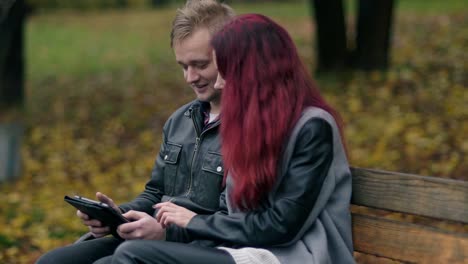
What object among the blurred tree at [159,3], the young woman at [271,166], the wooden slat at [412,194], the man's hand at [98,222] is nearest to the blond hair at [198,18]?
the young woman at [271,166]

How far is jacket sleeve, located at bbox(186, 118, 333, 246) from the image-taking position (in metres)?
2.89

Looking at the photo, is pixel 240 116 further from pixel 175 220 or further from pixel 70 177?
pixel 70 177

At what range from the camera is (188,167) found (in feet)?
11.5

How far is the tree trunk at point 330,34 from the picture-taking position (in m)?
10.4

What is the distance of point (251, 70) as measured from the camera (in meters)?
2.97

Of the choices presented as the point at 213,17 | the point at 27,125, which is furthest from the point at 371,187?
the point at 27,125

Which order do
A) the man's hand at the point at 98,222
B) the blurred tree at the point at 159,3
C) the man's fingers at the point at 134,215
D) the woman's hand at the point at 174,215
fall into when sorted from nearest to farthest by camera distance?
the woman's hand at the point at 174,215 < the man's fingers at the point at 134,215 < the man's hand at the point at 98,222 < the blurred tree at the point at 159,3

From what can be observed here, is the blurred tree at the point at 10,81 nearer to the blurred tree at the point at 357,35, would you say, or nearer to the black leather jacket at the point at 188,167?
the blurred tree at the point at 357,35

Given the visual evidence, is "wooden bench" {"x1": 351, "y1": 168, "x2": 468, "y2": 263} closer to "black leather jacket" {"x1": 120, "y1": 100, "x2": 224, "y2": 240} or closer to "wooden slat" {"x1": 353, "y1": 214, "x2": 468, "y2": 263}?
"wooden slat" {"x1": 353, "y1": 214, "x2": 468, "y2": 263}

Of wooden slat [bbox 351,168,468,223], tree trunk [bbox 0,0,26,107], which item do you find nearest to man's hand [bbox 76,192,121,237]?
wooden slat [bbox 351,168,468,223]

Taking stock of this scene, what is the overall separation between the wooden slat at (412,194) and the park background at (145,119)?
8.56 feet

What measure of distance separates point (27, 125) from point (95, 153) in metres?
1.93

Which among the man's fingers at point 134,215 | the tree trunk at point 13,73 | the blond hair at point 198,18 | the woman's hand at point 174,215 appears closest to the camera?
the woman's hand at point 174,215

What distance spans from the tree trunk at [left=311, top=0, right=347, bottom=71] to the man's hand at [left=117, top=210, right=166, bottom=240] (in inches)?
299
